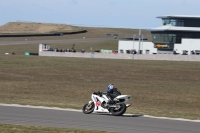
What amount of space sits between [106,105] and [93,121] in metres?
2.31

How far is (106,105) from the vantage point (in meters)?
19.4

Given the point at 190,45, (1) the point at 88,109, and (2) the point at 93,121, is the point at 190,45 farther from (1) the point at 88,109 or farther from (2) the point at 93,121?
(2) the point at 93,121

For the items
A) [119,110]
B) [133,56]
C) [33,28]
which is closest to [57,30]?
[33,28]

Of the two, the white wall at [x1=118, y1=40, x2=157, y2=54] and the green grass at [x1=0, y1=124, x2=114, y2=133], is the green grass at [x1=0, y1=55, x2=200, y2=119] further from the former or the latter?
the white wall at [x1=118, y1=40, x2=157, y2=54]

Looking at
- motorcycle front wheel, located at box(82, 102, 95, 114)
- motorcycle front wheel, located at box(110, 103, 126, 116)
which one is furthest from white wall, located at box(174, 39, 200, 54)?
motorcycle front wheel, located at box(110, 103, 126, 116)

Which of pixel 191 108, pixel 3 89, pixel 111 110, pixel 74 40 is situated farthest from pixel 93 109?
pixel 74 40

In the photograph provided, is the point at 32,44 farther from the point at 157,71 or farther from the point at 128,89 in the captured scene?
the point at 128,89

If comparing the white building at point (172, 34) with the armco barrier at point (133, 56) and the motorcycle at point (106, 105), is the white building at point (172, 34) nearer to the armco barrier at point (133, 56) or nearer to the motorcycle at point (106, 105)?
the armco barrier at point (133, 56)

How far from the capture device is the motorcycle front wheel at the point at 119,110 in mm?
19000

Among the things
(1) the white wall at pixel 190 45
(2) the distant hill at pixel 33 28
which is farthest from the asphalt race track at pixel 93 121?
(2) the distant hill at pixel 33 28

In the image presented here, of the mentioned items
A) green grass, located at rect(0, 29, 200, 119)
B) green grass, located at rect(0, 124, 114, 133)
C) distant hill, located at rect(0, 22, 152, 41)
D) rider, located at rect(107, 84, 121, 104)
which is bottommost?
green grass, located at rect(0, 29, 200, 119)

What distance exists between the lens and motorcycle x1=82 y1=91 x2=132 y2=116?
1908 cm

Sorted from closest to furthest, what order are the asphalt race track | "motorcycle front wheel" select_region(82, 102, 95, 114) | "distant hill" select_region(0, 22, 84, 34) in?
the asphalt race track < "motorcycle front wheel" select_region(82, 102, 95, 114) < "distant hill" select_region(0, 22, 84, 34)

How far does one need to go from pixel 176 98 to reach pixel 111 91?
44.6 ft
